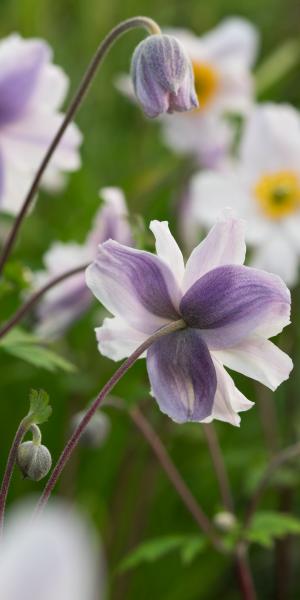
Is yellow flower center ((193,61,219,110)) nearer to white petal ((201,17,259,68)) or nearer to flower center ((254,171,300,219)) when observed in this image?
white petal ((201,17,259,68))

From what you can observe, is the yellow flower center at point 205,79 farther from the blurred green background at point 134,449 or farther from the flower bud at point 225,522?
the flower bud at point 225,522

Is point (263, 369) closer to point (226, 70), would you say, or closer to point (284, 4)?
point (226, 70)

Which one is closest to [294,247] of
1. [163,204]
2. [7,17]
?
[163,204]

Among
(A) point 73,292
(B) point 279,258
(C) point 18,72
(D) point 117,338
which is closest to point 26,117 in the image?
(C) point 18,72

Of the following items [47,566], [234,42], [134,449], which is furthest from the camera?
[234,42]

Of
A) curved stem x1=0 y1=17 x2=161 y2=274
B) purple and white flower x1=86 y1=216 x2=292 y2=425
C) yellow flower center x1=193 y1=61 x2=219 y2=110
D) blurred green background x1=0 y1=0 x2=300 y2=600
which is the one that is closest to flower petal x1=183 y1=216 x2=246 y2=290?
purple and white flower x1=86 y1=216 x2=292 y2=425

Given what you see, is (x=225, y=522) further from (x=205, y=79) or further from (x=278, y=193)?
(x=205, y=79)

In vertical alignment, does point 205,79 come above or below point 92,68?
below
